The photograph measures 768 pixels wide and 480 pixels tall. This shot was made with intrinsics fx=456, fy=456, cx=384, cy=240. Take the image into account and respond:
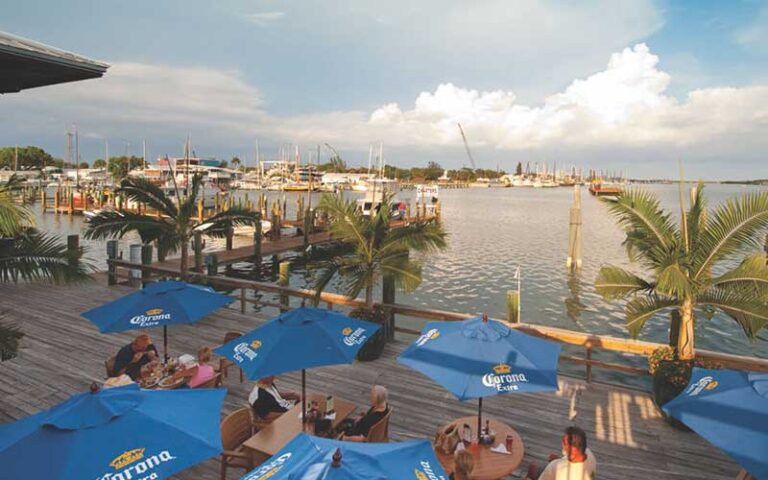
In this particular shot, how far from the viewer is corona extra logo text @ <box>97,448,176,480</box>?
3207 mm

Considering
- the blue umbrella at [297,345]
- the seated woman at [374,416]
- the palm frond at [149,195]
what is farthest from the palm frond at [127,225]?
the seated woman at [374,416]

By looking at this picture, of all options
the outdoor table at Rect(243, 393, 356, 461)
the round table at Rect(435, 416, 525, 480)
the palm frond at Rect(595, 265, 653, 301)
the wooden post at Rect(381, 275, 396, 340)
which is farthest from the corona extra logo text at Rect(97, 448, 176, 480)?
the palm frond at Rect(595, 265, 653, 301)

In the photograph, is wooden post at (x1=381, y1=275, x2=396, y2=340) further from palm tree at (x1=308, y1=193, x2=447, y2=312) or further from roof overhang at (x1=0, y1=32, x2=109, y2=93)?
roof overhang at (x1=0, y1=32, x2=109, y2=93)

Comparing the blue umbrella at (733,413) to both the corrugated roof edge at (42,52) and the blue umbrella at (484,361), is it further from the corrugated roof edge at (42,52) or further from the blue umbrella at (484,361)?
the corrugated roof edge at (42,52)

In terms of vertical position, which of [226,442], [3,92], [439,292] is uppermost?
[3,92]

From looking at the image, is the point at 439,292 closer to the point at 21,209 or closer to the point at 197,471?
the point at 197,471

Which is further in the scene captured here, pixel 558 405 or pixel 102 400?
pixel 558 405

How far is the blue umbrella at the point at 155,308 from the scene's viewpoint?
24.4ft

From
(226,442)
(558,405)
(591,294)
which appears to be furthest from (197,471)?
(591,294)

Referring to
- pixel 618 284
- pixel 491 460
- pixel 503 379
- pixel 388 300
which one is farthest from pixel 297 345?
pixel 618 284

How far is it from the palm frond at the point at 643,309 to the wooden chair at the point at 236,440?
597cm

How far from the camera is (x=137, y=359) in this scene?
7535mm

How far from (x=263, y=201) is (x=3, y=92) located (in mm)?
41859

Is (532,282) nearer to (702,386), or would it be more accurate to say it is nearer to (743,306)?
(743,306)
